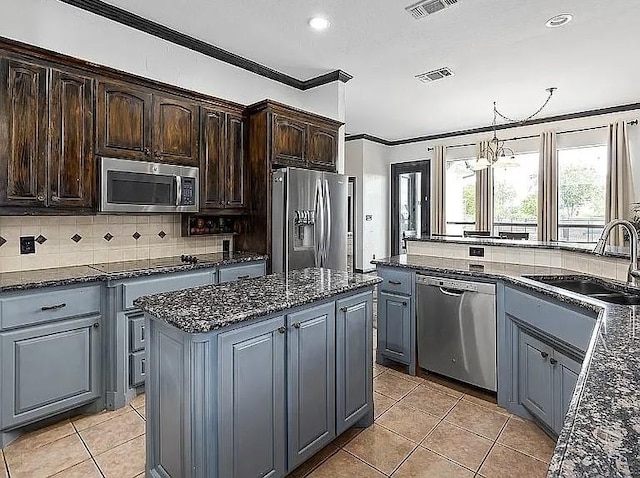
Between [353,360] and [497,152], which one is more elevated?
[497,152]

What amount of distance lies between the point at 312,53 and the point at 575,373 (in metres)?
3.45

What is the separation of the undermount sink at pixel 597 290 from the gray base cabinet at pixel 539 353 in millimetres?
241

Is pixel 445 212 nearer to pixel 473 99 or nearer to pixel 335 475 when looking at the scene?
pixel 473 99

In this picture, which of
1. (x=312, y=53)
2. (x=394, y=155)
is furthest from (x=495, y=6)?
(x=394, y=155)

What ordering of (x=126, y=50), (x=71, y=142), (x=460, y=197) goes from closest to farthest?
(x=71, y=142) < (x=126, y=50) < (x=460, y=197)

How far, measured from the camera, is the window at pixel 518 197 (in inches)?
271

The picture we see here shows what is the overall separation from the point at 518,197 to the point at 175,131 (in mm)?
6104

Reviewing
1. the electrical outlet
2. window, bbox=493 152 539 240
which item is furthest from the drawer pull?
window, bbox=493 152 539 240

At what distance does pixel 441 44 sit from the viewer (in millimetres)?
3748

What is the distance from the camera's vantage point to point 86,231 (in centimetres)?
310

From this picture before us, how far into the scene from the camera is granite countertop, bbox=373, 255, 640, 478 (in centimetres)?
61

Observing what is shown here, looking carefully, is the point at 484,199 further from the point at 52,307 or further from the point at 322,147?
the point at 52,307

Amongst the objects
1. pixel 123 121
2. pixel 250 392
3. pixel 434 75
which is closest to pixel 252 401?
pixel 250 392

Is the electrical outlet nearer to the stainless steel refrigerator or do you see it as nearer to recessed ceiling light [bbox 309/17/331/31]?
the stainless steel refrigerator
